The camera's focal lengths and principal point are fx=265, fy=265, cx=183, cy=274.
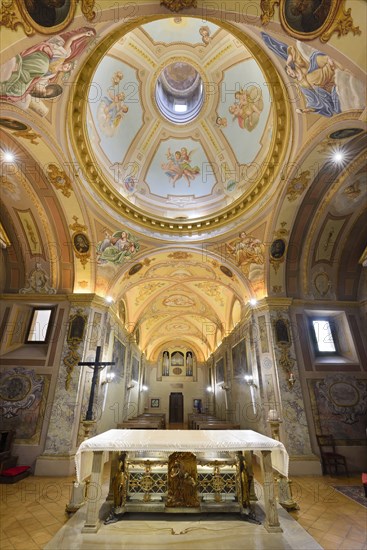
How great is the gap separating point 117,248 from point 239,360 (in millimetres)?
8193

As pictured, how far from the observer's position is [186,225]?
1131 centimetres

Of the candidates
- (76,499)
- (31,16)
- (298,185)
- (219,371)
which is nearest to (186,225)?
(298,185)

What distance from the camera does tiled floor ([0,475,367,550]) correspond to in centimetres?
441

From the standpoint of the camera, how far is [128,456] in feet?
19.2

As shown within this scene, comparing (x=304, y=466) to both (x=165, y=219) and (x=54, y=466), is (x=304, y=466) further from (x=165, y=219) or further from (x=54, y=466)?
(x=165, y=219)

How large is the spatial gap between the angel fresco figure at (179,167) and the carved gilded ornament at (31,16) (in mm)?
7830

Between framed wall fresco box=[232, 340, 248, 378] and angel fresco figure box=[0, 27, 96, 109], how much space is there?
11.8m

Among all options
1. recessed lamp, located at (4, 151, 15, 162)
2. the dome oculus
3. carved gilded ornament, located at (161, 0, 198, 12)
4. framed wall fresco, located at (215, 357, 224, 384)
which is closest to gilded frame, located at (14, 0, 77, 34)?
carved gilded ornament, located at (161, 0, 198, 12)

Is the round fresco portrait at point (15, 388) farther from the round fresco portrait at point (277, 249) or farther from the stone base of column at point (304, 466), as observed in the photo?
the round fresco portrait at point (277, 249)

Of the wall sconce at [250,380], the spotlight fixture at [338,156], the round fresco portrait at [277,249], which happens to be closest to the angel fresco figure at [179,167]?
the round fresco portrait at [277,249]

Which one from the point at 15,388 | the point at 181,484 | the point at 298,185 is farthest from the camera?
the point at 15,388

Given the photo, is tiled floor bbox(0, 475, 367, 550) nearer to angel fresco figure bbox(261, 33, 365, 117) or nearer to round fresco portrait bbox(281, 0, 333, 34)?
angel fresco figure bbox(261, 33, 365, 117)

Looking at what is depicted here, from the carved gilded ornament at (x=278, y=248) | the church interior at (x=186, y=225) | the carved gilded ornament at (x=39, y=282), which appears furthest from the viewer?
the carved gilded ornament at (x=39, y=282)

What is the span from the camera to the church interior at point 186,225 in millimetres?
6848
